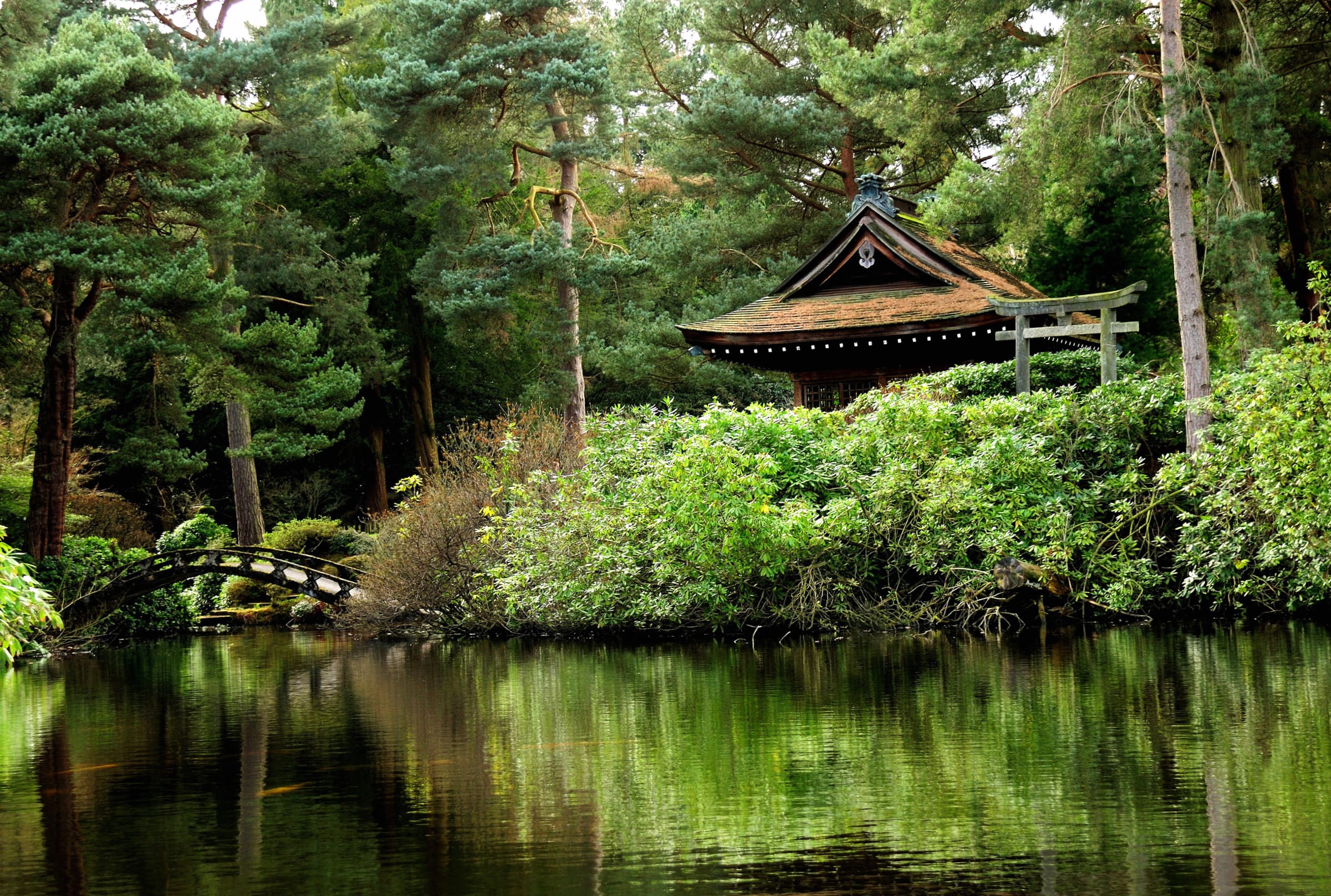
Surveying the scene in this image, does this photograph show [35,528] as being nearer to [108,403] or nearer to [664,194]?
[108,403]

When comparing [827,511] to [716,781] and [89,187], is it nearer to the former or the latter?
[716,781]

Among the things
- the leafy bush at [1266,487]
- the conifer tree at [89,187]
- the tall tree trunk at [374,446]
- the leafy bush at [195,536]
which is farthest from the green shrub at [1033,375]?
the tall tree trunk at [374,446]

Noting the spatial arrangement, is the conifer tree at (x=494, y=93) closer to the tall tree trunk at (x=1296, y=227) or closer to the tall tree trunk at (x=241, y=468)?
the tall tree trunk at (x=241, y=468)

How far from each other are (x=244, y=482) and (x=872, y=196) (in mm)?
15344

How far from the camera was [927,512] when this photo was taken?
49.1 ft

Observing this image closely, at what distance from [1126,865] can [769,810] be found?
1.66 meters

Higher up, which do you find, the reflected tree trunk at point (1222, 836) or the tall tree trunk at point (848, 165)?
the tall tree trunk at point (848, 165)

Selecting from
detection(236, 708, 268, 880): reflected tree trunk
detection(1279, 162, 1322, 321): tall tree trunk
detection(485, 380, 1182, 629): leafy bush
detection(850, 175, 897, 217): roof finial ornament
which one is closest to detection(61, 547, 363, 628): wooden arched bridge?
detection(485, 380, 1182, 629): leafy bush

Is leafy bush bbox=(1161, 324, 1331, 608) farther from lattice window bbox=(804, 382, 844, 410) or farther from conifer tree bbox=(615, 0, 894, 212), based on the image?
conifer tree bbox=(615, 0, 894, 212)

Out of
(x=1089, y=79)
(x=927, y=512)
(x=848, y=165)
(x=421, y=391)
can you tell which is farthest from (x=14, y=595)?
(x=421, y=391)

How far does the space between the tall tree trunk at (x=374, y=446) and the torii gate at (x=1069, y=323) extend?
68.8 feet

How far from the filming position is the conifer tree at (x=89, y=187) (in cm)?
1942

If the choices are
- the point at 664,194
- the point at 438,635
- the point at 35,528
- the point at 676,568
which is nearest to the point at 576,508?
the point at 676,568

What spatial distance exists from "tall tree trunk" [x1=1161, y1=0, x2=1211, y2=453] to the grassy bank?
1.14 ft
